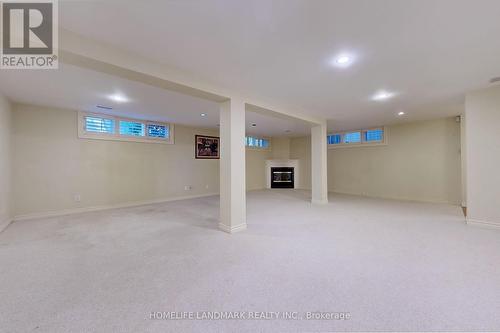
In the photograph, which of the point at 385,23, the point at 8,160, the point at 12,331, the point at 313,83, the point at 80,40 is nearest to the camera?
the point at 12,331

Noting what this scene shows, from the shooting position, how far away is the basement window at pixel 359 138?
23.0 ft

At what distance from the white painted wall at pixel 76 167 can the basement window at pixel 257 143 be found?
309cm

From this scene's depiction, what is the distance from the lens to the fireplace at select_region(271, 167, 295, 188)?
376 inches

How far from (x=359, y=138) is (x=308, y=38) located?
6.54 metres

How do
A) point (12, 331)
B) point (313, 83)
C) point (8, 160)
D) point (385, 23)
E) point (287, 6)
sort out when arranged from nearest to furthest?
point (12, 331) < point (287, 6) < point (385, 23) < point (313, 83) < point (8, 160)

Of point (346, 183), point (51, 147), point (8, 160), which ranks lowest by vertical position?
point (346, 183)

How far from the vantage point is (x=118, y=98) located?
157 inches

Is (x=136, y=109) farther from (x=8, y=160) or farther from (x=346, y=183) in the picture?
(x=346, y=183)

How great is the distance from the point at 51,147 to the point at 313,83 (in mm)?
5729

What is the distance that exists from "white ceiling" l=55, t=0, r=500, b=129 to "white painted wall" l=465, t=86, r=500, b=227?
1.29ft

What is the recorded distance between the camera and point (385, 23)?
1.82 metres

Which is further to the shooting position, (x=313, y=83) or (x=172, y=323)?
(x=313, y=83)

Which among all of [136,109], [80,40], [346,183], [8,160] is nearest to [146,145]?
[136,109]

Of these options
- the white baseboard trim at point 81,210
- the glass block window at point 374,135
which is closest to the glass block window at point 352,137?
the glass block window at point 374,135
